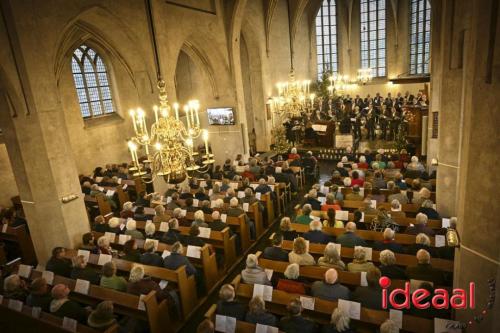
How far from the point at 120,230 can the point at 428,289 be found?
6.75 metres

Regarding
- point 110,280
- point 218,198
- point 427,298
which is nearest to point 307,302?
point 427,298

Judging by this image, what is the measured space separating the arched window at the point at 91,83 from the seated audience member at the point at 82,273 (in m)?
11.6

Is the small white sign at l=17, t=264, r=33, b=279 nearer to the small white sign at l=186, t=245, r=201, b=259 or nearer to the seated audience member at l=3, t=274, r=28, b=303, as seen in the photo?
the seated audience member at l=3, t=274, r=28, b=303

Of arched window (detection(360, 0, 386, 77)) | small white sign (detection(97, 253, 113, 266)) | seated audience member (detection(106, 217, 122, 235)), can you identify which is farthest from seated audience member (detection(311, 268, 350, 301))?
arched window (detection(360, 0, 386, 77))

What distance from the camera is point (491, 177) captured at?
3.88m

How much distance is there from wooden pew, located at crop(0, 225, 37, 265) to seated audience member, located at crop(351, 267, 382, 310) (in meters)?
8.70

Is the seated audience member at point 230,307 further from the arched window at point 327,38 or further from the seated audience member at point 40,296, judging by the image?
the arched window at point 327,38

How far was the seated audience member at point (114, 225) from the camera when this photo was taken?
8117 mm

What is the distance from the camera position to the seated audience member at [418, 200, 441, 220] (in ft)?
25.2

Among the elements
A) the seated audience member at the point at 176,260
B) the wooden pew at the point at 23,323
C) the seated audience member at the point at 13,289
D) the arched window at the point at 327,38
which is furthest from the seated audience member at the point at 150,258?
the arched window at the point at 327,38

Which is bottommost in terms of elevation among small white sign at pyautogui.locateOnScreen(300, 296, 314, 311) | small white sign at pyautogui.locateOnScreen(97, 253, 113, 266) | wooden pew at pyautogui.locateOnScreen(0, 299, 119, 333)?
small white sign at pyautogui.locateOnScreen(300, 296, 314, 311)

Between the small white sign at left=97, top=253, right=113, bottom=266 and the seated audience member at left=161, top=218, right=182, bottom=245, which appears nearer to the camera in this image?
the small white sign at left=97, top=253, right=113, bottom=266

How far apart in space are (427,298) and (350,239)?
1956mm

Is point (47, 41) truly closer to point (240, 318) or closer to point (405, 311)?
point (240, 318)
